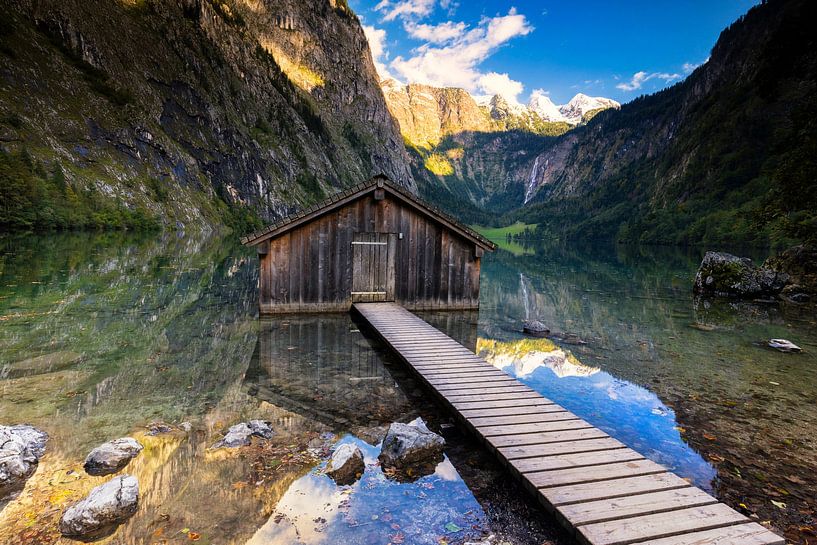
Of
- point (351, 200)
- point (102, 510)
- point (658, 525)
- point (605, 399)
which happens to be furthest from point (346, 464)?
point (351, 200)

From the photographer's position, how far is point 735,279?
24.4m

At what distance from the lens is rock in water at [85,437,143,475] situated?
567 centimetres

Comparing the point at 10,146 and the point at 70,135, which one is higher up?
the point at 70,135

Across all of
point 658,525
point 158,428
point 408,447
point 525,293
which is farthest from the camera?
point 525,293

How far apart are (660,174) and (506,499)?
634 feet

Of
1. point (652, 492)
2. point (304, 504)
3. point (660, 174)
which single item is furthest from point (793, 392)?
point (660, 174)

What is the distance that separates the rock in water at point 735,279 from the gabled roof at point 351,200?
51.4 ft

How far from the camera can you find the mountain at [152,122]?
64.8 m

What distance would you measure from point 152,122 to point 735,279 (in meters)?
98.1

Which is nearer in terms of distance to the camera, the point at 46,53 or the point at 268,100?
the point at 46,53

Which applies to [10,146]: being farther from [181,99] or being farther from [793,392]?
[793,392]

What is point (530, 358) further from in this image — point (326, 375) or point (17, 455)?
point (17, 455)

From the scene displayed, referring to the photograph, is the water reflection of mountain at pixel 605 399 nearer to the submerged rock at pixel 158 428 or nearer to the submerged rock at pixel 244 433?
the submerged rock at pixel 244 433

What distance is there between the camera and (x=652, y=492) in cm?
483
